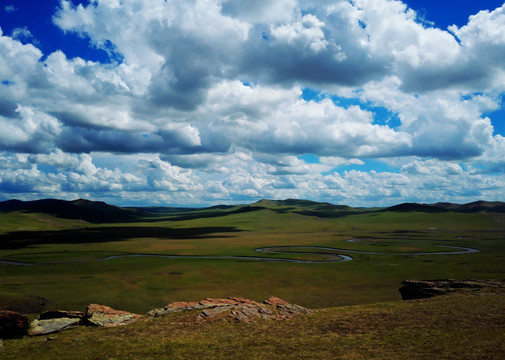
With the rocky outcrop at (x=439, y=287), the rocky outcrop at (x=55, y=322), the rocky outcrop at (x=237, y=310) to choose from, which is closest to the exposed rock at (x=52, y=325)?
the rocky outcrop at (x=55, y=322)

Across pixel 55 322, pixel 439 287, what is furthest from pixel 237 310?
pixel 439 287

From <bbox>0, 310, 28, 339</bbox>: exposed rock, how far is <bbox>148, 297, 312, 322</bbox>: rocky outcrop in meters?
12.2

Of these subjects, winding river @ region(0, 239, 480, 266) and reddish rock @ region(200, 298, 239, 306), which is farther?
winding river @ region(0, 239, 480, 266)

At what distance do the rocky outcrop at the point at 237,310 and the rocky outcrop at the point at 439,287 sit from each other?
63.5 feet

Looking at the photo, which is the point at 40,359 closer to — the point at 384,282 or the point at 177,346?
the point at 177,346

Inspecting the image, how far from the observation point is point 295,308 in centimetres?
4000

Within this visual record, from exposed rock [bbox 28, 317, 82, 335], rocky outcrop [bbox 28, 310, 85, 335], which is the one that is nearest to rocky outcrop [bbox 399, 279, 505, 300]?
rocky outcrop [bbox 28, 310, 85, 335]

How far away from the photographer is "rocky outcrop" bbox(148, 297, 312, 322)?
117 ft

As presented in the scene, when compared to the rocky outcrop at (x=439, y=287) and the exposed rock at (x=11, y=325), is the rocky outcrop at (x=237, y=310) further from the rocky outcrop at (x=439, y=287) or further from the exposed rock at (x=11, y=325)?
the rocky outcrop at (x=439, y=287)

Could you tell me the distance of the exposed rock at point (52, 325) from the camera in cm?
3350

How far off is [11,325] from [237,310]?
72.0ft

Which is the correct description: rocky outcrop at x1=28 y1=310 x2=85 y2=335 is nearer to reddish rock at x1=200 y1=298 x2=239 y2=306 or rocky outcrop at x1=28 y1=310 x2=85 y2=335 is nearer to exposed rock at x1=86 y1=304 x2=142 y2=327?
exposed rock at x1=86 y1=304 x2=142 y2=327

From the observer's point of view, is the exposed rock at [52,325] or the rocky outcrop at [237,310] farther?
the rocky outcrop at [237,310]

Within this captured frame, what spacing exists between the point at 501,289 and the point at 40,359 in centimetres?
5294
